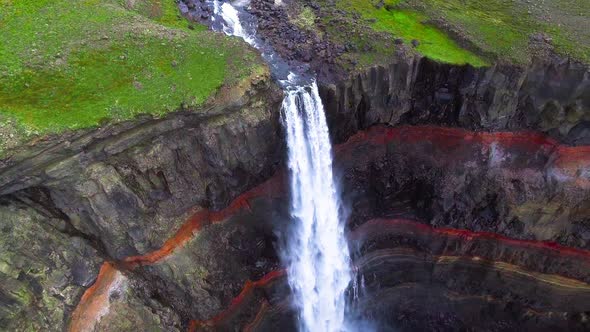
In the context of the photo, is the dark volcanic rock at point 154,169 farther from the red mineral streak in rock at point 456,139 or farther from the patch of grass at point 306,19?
the patch of grass at point 306,19

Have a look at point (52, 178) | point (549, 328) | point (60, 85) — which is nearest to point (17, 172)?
point (52, 178)

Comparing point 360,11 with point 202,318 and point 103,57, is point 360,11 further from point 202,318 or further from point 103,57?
point 202,318

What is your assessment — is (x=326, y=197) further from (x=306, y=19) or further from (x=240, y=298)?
(x=306, y=19)

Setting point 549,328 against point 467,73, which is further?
point 549,328

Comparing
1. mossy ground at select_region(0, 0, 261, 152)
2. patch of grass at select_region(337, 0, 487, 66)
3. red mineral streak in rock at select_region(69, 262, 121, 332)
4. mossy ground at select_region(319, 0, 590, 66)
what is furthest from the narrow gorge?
mossy ground at select_region(0, 0, 261, 152)

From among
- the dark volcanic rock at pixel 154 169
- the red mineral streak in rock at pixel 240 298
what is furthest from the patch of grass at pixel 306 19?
the red mineral streak in rock at pixel 240 298

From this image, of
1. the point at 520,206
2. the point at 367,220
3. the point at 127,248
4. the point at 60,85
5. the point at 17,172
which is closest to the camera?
the point at 17,172

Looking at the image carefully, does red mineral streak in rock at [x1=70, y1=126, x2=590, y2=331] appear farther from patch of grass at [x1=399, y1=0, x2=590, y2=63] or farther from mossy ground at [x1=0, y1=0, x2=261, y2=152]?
mossy ground at [x1=0, y1=0, x2=261, y2=152]
